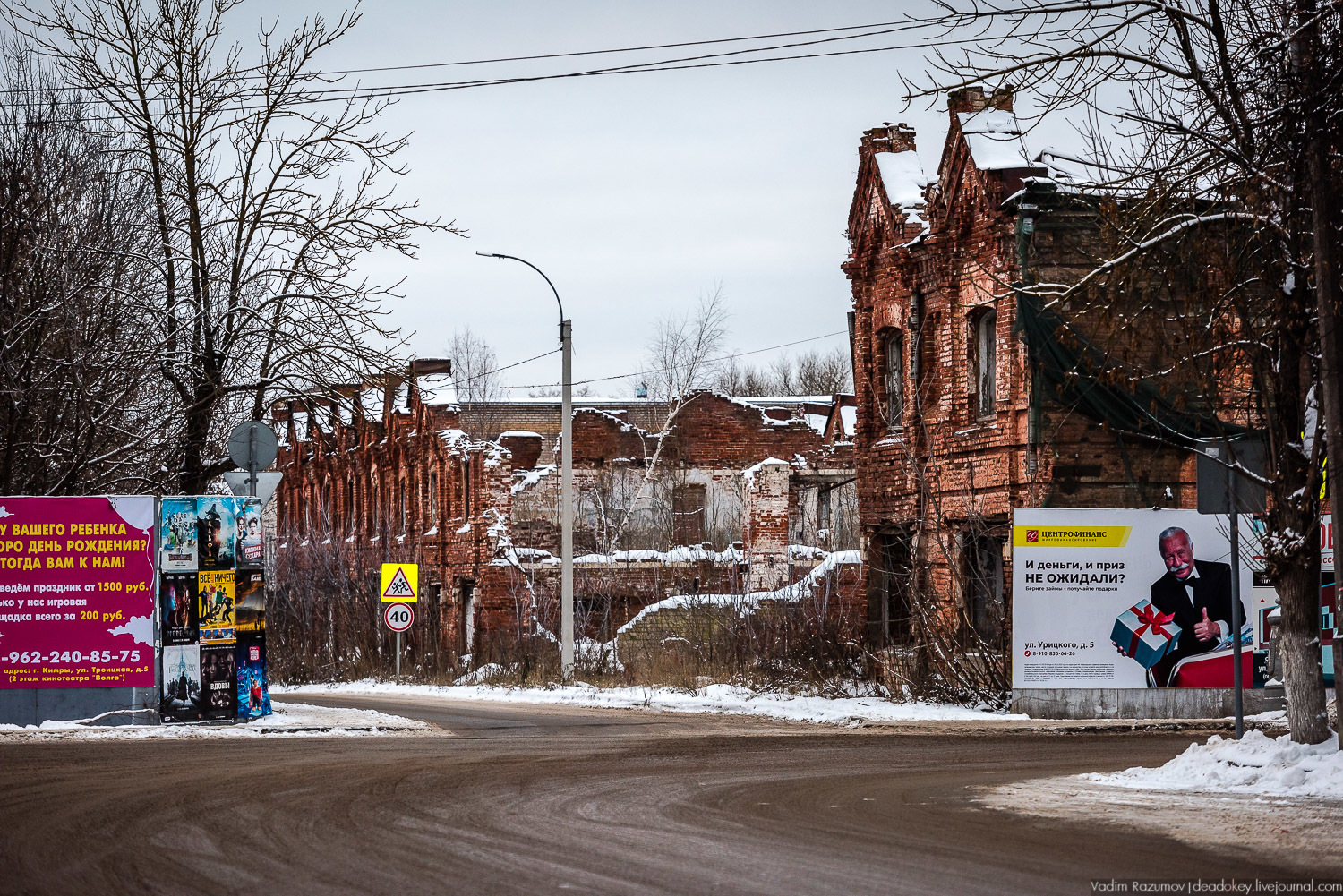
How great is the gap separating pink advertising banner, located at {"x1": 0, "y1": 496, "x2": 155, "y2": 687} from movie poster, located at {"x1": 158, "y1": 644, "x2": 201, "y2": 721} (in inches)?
8.8

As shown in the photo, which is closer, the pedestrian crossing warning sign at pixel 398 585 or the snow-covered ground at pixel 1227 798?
the snow-covered ground at pixel 1227 798

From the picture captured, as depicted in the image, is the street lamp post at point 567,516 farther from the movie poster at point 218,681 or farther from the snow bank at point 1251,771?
the snow bank at point 1251,771

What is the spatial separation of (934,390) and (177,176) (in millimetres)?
12592

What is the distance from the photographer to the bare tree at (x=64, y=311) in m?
21.5

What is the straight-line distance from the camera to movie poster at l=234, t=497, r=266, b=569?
18.0 m

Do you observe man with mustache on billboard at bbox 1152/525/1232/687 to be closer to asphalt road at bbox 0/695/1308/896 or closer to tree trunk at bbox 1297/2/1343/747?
asphalt road at bbox 0/695/1308/896

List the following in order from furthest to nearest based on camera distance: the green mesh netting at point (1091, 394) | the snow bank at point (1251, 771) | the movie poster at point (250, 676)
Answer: the green mesh netting at point (1091, 394) → the movie poster at point (250, 676) → the snow bank at point (1251, 771)

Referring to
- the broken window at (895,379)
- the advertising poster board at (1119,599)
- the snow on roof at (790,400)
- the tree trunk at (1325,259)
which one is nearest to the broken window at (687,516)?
the snow on roof at (790,400)

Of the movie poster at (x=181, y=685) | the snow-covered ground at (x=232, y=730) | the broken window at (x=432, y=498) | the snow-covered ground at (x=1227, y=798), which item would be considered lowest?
the snow-covered ground at (x=232, y=730)

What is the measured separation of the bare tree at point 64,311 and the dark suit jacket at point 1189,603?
13.4m

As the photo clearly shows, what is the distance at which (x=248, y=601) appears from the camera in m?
18.2

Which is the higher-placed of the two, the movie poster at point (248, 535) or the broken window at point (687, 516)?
the broken window at point (687, 516)

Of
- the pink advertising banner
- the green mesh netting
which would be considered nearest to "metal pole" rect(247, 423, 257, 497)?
the pink advertising banner

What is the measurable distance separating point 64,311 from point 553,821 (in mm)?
14838
